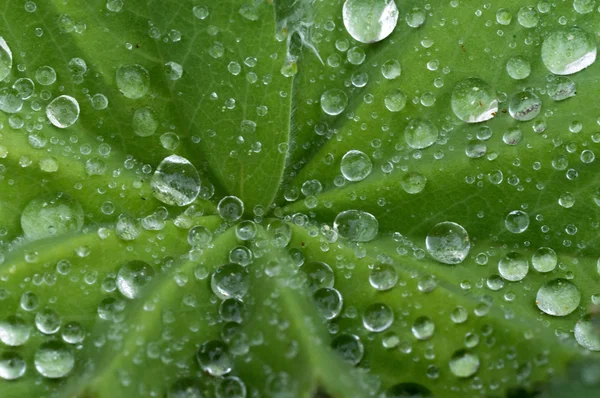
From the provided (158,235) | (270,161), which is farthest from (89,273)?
(270,161)

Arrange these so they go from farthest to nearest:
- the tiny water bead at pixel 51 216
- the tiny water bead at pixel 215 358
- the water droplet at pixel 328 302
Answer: the tiny water bead at pixel 51 216
the water droplet at pixel 328 302
the tiny water bead at pixel 215 358

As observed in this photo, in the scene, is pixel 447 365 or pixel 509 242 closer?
pixel 447 365

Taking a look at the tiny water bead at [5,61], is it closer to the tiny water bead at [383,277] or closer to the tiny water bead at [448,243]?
the tiny water bead at [383,277]

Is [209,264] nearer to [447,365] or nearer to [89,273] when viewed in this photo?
[89,273]

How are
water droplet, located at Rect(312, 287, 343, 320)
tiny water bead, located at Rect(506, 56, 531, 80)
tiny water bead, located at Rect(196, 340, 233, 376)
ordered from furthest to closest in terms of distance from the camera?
tiny water bead, located at Rect(506, 56, 531, 80), water droplet, located at Rect(312, 287, 343, 320), tiny water bead, located at Rect(196, 340, 233, 376)

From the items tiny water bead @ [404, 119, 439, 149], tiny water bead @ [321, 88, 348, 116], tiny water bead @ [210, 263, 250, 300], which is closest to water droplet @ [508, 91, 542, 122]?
tiny water bead @ [404, 119, 439, 149]

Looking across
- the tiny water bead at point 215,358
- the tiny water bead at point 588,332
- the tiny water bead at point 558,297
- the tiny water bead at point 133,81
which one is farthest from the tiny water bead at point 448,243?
the tiny water bead at point 133,81

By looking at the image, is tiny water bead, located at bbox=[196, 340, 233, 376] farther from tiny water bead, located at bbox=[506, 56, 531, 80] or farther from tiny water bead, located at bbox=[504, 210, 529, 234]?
tiny water bead, located at bbox=[506, 56, 531, 80]
